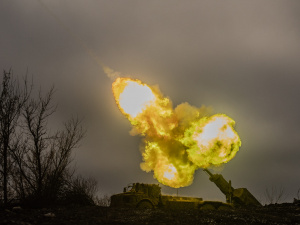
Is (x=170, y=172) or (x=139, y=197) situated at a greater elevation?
(x=170, y=172)

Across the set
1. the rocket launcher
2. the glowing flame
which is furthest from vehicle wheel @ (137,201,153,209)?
the rocket launcher

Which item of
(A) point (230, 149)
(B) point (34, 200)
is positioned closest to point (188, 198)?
(A) point (230, 149)

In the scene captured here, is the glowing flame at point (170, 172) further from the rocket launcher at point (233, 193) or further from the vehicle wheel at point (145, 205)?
the vehicle wheel at point (145, 205)

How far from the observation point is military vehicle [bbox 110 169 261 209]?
20391 millimetres

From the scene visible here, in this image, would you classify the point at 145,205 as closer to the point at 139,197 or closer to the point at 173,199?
the point at 139,197

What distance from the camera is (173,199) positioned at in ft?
70.6

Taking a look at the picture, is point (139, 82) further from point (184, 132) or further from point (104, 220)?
point (104, 220)

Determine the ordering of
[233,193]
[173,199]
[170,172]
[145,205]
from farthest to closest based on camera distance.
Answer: [170,172]
[233,193]
[173,199]
[145,205]

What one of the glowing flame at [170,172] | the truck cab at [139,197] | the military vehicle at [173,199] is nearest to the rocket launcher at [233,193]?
the military vehicle at [173,199]

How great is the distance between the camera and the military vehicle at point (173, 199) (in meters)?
20.4

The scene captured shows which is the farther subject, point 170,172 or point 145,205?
point 170,172

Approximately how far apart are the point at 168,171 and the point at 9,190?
12.1m

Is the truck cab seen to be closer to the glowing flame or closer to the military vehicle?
the military vehicle

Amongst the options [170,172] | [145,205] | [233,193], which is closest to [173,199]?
[145,205]
